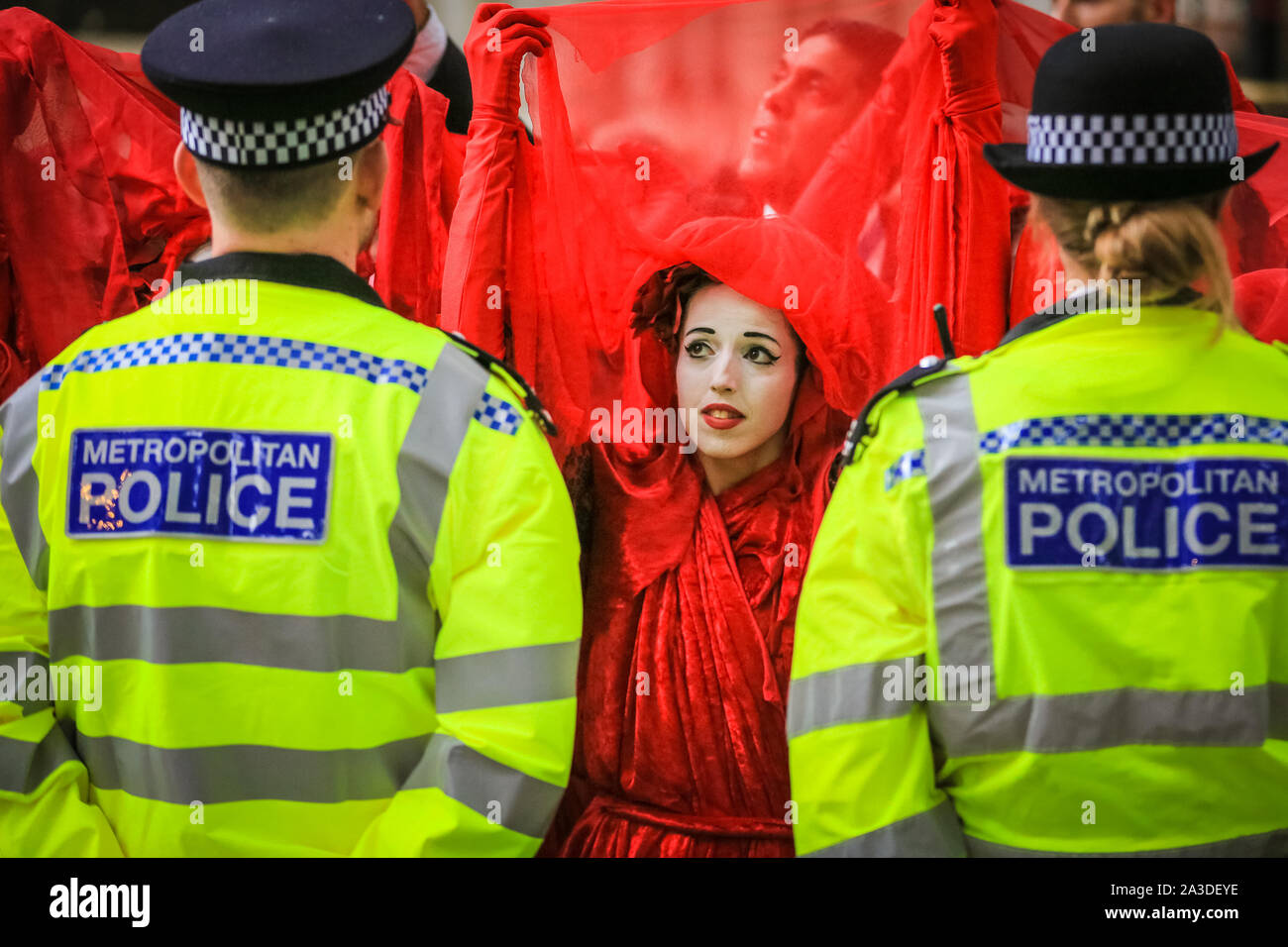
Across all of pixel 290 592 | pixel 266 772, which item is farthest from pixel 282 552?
pixel 266 772

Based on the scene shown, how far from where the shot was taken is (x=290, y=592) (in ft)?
5.54

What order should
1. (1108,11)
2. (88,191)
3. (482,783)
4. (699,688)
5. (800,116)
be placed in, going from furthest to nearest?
(88,191), (1108,11), (800,116), (699,688), (482,783)

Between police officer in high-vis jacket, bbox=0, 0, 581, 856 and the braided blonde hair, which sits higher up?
the braided blonde hair

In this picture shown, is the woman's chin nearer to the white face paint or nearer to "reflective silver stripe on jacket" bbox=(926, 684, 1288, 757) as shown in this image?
the white face paint

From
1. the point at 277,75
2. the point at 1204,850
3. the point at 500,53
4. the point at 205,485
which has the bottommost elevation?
the point at 1204,850

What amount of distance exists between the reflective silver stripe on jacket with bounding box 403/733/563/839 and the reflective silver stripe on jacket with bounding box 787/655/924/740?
1.22 feet

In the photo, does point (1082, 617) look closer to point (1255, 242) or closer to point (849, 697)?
point (849, 697)

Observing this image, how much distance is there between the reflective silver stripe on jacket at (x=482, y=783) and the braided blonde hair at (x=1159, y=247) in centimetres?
103

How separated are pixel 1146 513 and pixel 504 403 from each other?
88 cm

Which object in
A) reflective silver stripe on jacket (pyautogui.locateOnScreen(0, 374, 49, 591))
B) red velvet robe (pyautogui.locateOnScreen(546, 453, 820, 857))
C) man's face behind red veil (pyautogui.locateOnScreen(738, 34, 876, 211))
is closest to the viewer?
reflective silver stripe on jacket (pyautogui.locateOnScreen(0, 374, 49, 591))

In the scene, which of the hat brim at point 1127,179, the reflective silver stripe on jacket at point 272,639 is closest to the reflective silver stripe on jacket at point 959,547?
the hat brim at point 1127,179

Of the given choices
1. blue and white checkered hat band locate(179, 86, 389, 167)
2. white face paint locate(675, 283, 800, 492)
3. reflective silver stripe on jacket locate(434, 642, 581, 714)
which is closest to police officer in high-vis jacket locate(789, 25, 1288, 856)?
reflective silver stripe on jacket locate(434, 642, 581, 714)

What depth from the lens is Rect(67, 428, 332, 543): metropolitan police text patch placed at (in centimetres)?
170
